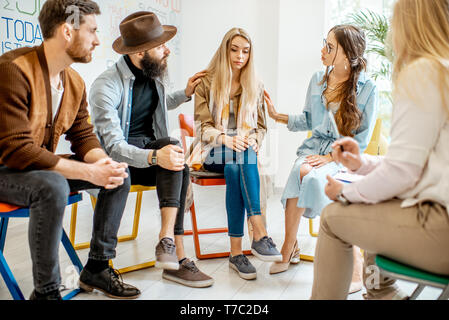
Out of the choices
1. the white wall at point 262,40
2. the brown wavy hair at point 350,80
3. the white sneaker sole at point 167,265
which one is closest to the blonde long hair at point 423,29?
the brown wavy hair at point 350,80

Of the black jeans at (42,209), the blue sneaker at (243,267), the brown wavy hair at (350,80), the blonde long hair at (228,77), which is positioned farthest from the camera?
the blonde long hair at (228,77)

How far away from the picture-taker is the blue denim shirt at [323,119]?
2.40 metres

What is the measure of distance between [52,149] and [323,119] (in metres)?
1.48

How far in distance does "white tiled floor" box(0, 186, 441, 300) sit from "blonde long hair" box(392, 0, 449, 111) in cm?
122

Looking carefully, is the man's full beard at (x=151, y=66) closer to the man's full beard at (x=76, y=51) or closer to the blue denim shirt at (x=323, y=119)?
the man's full beard at (x=76, y=51)

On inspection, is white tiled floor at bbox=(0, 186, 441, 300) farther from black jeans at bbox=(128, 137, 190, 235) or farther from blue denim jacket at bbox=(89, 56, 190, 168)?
blue denim jacket at bbox=(89, 56, 190, 168)

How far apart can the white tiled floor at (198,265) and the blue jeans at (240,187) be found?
28 cm

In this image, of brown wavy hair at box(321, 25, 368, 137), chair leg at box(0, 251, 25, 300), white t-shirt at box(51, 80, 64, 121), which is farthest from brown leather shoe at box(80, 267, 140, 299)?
brown wavy hair at box(321, 25, 368, 137)

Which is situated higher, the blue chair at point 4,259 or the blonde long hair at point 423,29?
the blonde long hair at point 423,29

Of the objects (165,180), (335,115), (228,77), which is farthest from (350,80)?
(165,180)

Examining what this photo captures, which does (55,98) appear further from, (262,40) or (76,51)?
(262,40)

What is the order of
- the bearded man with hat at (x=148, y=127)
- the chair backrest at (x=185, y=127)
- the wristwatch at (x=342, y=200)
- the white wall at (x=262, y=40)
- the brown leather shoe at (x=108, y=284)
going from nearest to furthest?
the wristwatch at (x=342, y=200) < the brown leather shoe at (x=108, y=284) < the bearded man with hat at (x=148, y=127) < the chair backrest at (x=185, y=127) < the white wall at (x=262, y=40)

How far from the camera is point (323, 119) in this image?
2518 mm
